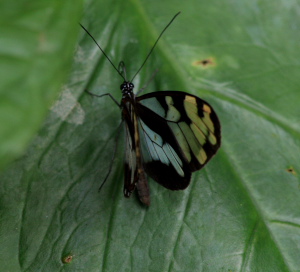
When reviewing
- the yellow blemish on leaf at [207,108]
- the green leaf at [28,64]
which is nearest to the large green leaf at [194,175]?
the yellow blemish on leaf at [207,108]

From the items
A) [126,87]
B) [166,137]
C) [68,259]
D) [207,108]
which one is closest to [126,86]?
[126,87]

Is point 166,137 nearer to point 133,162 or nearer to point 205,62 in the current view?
point 133,162

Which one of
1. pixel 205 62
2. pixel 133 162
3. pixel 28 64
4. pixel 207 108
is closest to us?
pixel 28 64

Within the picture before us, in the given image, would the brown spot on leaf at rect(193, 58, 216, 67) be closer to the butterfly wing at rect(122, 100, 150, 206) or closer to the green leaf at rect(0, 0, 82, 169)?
the butterfly wing at rect(122, 100, 150, 206)

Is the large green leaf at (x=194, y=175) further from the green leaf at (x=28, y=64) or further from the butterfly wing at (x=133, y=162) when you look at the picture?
the green leaf at (x=28, y=64)

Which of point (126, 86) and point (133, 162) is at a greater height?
point (126, 86)

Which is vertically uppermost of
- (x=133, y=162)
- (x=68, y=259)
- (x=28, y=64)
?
(x=28, y=64)

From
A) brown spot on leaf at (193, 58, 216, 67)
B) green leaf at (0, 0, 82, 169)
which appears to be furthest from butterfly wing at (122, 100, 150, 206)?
green leaf at (0, 0, 82, 169)

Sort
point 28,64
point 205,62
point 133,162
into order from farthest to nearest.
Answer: point 205,62, point 133,162, point 28,64
